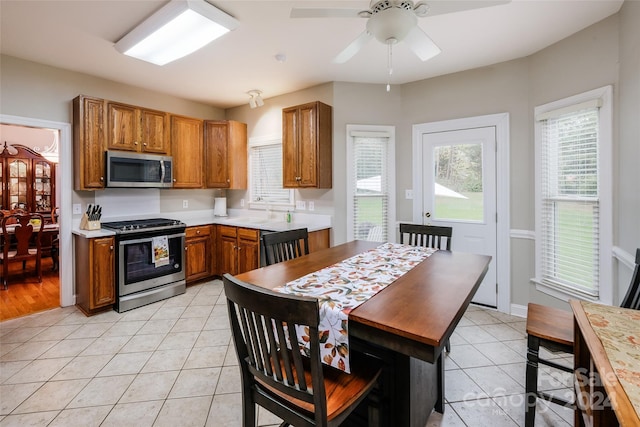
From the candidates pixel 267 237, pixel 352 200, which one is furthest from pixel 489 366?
pixel 352 200

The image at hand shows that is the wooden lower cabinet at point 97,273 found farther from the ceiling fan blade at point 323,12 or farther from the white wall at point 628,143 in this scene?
the white wall at point 628,143

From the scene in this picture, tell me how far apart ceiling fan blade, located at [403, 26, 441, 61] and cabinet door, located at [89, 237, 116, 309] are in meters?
3.41

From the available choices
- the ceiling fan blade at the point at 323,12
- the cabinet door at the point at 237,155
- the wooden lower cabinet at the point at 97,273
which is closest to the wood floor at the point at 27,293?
the wooden lower cabinet at the point at 97,273

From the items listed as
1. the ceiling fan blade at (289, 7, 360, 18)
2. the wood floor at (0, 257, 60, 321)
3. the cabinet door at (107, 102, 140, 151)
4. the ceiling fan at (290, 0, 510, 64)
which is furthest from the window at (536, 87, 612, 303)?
the wood floor at (0, 257, 60, 321)

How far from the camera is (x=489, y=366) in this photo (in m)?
2.22

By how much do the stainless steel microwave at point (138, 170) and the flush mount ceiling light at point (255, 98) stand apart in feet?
4.29

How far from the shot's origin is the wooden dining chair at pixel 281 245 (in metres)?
2.18

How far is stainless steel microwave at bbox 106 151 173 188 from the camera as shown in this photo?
3389mm

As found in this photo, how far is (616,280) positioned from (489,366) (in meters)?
1.19

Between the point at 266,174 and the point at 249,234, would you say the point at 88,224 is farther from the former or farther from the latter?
the point at 266,174

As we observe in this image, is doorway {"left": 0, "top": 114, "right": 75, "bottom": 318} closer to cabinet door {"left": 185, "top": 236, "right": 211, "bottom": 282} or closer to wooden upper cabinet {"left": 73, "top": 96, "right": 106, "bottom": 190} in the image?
wooden upper cabinet {"left": 73, "top": 96, "right": 106, "bottom": 190}

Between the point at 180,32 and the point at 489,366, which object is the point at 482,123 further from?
the point at 180,32

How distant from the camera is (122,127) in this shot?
3459mm

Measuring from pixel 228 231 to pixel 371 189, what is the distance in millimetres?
2050
